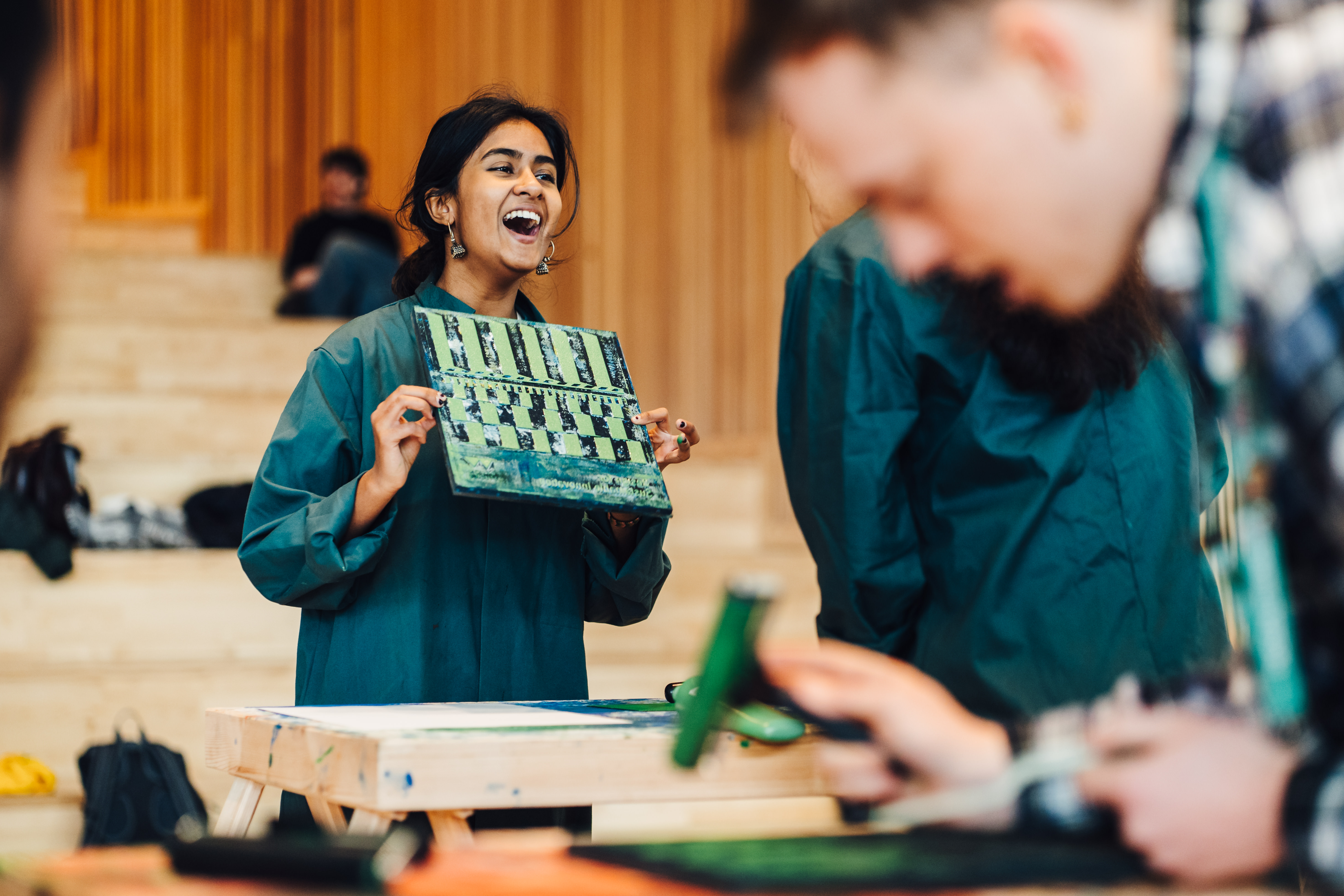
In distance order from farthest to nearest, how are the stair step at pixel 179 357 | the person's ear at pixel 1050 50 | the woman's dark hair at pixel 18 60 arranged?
1. the stair step at pixel 179 357
2. the person's ear at pixel 1050 50
3. the woman's dark hair at pixel 18 60

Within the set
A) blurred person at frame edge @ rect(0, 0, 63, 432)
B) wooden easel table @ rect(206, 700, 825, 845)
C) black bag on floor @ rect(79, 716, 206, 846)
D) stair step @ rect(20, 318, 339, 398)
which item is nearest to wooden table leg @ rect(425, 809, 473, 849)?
wooden easel table @ rect(206, 700, 825, 845)

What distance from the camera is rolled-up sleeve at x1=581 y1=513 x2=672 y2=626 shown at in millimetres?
1979

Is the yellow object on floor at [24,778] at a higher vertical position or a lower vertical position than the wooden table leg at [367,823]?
lower

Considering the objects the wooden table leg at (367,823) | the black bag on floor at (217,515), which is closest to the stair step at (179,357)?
the black bag on floor at (217,515)

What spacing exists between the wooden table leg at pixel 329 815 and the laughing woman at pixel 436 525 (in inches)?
12.6

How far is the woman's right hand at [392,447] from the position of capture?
1753 millimetres

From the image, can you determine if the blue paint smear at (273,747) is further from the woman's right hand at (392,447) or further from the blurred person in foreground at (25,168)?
the blurred person in foreground at (25,168)

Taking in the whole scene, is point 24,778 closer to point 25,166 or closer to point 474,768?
point 474,768

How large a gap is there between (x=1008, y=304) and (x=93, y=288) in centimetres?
470

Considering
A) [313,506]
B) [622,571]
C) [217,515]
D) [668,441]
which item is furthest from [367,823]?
[217,515]

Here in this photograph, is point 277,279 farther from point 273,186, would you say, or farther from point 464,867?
point 464,867

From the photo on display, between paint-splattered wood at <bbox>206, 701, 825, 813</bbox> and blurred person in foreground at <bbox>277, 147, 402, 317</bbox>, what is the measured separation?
3.82 m

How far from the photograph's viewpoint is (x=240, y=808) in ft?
5.14

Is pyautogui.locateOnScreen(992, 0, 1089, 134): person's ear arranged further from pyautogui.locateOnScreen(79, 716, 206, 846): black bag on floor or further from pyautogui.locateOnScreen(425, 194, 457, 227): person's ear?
pyautogui.locateOnScreen(79, 716, 206, 846): black bag on floor
